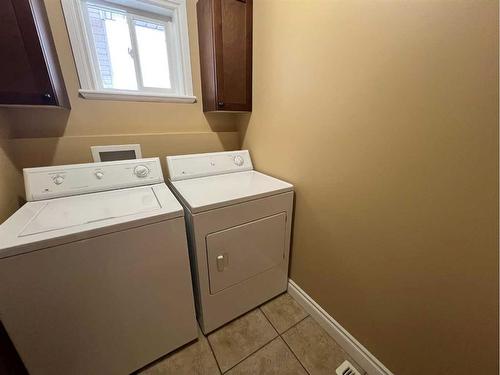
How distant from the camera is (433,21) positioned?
676mm

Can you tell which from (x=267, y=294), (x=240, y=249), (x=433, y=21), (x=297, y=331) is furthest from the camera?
(x=267, y=294)

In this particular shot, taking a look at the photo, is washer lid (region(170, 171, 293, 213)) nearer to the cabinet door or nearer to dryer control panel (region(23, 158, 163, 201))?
dryer control panel (region(23, 158, 163, 201))

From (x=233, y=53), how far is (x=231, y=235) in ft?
4.20

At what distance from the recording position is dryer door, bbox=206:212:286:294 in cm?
113

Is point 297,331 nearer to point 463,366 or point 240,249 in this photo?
point 240,249

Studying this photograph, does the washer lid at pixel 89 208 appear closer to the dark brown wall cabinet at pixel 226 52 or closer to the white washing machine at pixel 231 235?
→ the white washing machine at pixel 231 235

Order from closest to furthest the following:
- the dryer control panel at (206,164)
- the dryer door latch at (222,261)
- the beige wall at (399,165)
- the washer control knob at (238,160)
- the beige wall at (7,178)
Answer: the beige wall at (399,165)
the beige wall at (7,178)
the dryer door latch at (222,261)
the dryer control panel at (206,164)
the washer control knob at (238,160)

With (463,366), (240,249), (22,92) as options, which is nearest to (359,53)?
(240,249)

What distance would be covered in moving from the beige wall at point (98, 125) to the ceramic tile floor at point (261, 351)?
1346mm

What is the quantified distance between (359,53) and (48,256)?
1.50m

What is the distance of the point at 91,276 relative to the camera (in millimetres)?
832

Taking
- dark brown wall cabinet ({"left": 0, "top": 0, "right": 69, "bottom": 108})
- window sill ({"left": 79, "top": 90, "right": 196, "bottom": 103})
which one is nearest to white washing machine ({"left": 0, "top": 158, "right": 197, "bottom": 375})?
dark brown wall cabinet ({"left": 0, "top": 0, "right": 69, "bottom": 108})

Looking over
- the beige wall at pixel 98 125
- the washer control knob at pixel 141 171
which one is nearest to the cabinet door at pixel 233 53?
the beige wall at pixel 98 125

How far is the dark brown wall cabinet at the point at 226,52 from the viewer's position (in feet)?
4.50
